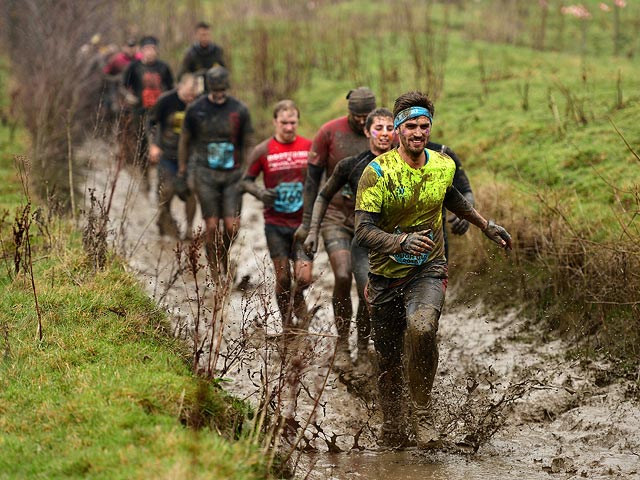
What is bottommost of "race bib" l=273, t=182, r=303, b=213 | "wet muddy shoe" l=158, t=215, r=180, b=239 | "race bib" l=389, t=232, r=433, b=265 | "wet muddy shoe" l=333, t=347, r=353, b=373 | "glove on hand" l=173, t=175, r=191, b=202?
"wet muddy shoe" l=158, t=215, r=180, b=239

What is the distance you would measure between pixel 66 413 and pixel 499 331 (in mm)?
4718

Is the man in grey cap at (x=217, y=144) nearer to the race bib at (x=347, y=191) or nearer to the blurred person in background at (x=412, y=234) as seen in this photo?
the race bib at (x=347, y=191)

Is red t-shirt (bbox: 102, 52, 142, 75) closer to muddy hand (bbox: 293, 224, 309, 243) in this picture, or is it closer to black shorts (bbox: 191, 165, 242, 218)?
black shorts (bbox: 191, 165, 242, 218)

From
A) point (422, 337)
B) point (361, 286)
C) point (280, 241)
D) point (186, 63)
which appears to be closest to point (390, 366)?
point (422, 337)

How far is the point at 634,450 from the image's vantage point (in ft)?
21.2

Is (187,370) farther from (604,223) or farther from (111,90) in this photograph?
(111,90)

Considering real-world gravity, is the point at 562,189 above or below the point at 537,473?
above

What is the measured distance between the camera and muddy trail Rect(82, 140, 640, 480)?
605 centimetres

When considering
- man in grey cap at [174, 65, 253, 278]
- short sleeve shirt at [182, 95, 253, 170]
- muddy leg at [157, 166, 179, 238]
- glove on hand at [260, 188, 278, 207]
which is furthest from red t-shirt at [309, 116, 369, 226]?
muddy leg at [157, 166, 179, 238]

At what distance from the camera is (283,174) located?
891 centimetres

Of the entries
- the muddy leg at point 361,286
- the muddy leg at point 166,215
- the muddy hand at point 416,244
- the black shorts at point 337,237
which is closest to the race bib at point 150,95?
the muddy leg at point 166,215

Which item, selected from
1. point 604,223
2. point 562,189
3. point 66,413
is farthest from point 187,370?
point 562,189

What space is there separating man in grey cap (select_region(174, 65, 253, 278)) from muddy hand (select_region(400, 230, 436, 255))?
486 centimetres

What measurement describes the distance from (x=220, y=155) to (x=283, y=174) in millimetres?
1786
